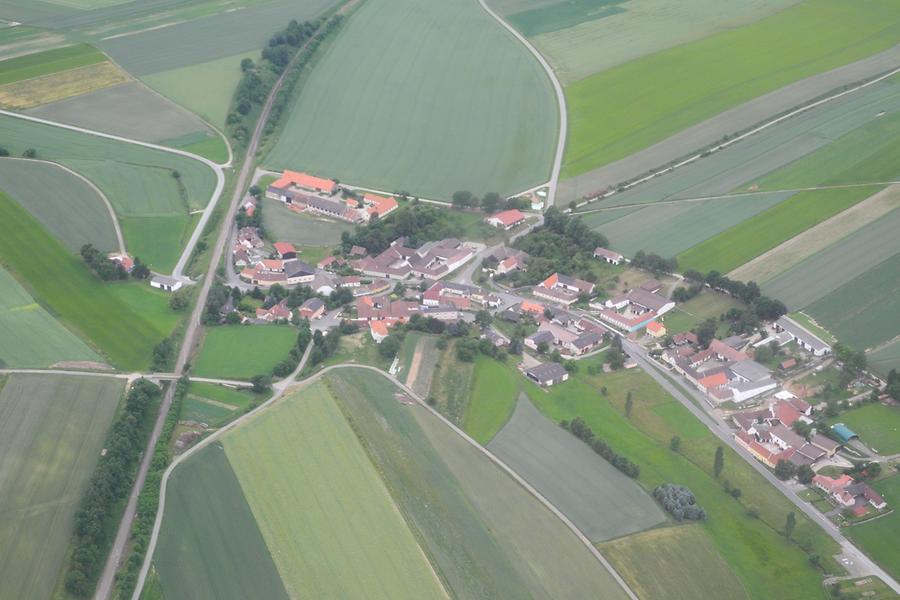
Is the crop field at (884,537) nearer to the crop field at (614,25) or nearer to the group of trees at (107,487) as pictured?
the group of trees at (107,487)

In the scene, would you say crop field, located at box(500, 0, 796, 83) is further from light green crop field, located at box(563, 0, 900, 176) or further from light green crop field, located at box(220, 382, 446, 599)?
light green crop field, located at box(220, 382, 446, 599)

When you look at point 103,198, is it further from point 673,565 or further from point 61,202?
point 673,565

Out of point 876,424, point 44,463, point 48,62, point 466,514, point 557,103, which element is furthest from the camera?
point 48,62

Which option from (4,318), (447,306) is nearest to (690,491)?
(447,306)

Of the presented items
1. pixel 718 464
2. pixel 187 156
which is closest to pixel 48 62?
pixel 187 156

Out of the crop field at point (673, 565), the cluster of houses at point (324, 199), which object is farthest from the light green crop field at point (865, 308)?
the cluster of houses at point (324, 199)

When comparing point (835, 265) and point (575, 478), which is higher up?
point (835, 265)
